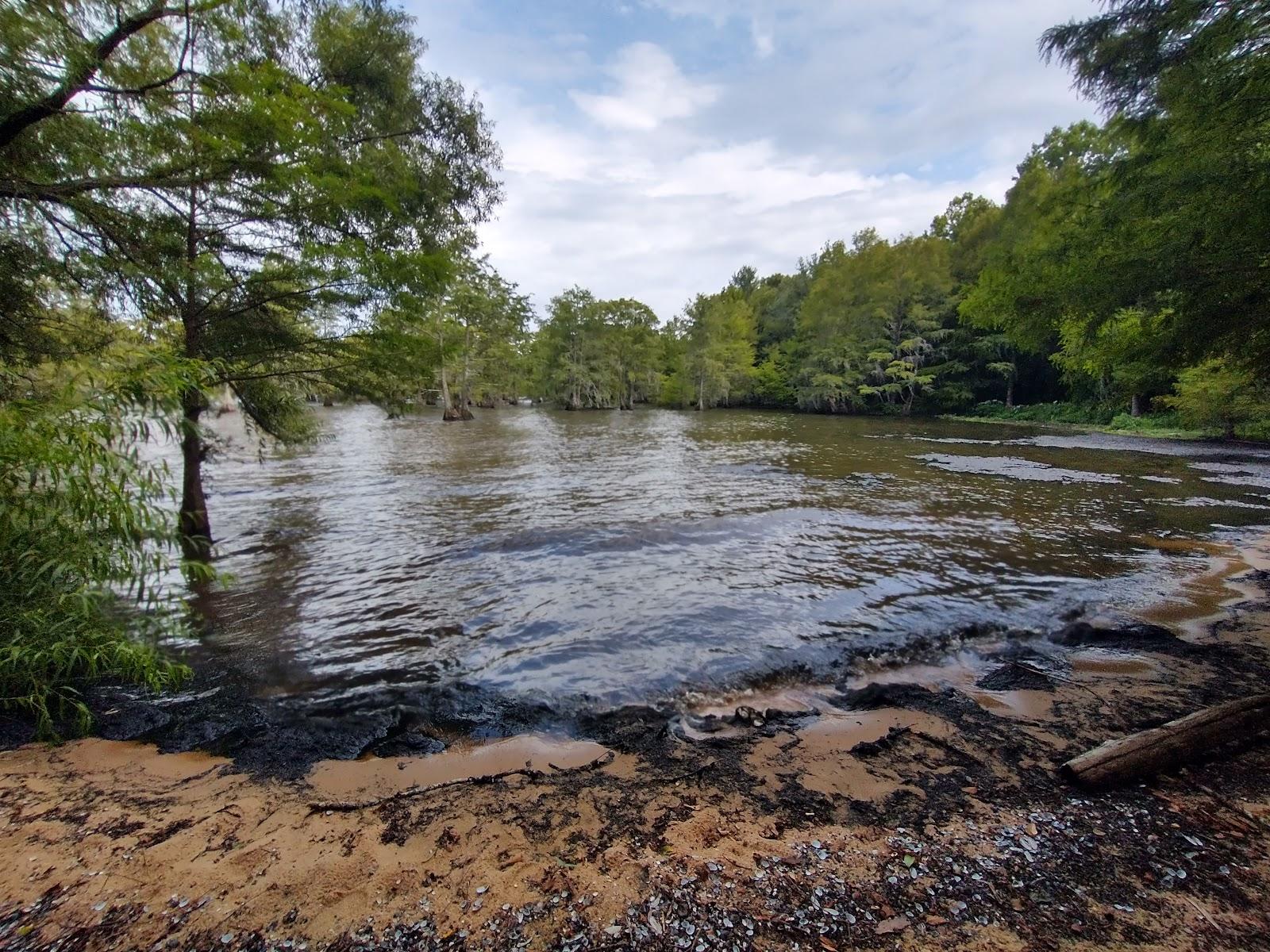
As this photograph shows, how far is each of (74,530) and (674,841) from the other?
4755 millimetres

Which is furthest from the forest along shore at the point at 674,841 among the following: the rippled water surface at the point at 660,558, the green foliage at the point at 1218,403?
the green foliage at the point at 1218,403

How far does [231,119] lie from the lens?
5.70 metres

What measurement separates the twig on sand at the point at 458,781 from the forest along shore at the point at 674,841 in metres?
0.03

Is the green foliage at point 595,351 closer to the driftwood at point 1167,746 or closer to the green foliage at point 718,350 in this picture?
the green foliage at point 718,350

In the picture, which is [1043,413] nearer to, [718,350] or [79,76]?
[718,350]

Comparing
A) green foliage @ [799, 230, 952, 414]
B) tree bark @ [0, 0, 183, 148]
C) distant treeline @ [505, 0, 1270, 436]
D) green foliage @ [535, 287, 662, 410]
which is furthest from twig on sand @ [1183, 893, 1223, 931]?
green foliage @ [535, 287, 662, 410]

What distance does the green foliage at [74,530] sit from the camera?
3.47m

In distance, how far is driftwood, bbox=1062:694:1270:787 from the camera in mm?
2877

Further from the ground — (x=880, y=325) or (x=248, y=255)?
(x=880, y=325)

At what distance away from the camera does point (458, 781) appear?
320 centimetres

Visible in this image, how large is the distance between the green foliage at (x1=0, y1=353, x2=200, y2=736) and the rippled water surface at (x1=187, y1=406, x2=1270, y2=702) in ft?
4.48

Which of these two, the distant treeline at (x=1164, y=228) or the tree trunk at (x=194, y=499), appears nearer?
the distant treeline at (x=1164, y=228)

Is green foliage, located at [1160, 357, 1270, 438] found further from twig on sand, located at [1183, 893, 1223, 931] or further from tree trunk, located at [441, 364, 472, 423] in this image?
tree trunk, located at [441, 364, 472, 423]

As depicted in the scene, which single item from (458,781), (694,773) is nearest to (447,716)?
(458,781)
